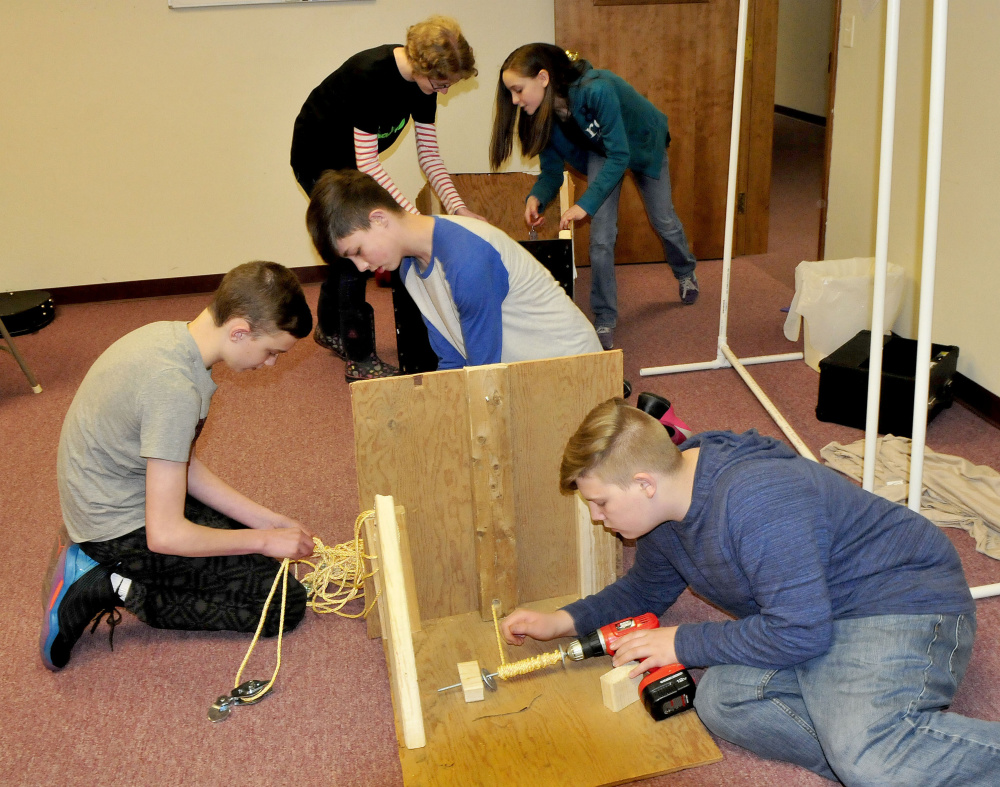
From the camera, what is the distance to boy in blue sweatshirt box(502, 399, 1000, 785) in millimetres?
1509

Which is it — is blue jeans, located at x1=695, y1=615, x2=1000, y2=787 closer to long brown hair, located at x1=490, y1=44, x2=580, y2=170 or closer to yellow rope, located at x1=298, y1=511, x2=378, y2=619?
yellow rope, located at x1=298, y1=511, x2=378, y2=619

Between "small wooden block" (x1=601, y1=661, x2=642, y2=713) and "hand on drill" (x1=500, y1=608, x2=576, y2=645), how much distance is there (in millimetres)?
140

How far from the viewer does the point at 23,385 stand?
3867mm

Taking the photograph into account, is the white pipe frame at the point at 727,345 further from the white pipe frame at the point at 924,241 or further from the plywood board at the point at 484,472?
the plywood board at the point at 484,472

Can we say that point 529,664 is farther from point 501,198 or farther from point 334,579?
point 501,198

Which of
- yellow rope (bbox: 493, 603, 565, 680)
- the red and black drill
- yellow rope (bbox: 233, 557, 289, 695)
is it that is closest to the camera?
the red and black drill

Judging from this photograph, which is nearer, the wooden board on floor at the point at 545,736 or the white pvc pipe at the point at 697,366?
the wooden board on floor at the point at 545,736

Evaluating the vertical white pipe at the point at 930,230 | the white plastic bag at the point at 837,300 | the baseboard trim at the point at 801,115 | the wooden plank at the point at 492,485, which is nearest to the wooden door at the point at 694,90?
the white plastic bag at the point at 837,300

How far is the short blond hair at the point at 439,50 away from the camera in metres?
2.91

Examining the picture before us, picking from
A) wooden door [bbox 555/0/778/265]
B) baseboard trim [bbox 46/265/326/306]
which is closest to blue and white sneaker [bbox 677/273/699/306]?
wooden door [bbox 555/0/778/265]

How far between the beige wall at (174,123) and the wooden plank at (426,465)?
312cm

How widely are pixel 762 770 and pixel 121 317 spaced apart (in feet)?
13.2

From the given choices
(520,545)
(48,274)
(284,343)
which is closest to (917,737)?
(520,545)

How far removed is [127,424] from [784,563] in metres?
1.40
